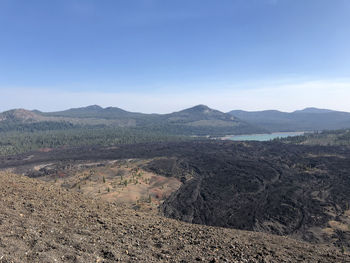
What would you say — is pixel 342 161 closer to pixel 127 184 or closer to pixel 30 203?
pixel 127 184

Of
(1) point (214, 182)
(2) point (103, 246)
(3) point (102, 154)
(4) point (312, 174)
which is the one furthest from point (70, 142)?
(2) point (103, 246)

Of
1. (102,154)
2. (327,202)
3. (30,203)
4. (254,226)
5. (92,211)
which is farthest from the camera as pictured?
(102,154)

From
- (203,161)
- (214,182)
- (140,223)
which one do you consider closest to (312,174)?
(214,182)

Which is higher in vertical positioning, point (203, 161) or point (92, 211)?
point (92, 211)

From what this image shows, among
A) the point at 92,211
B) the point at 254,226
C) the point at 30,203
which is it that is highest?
the point at 30,203

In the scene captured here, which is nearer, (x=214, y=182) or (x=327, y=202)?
(x=327, y=202)

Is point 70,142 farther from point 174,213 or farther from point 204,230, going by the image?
point 204,230

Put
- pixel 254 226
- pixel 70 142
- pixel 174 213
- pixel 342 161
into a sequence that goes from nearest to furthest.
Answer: pixel 254 226 → pixel 174 213 → pixel 342 161 → pixel 70 142
